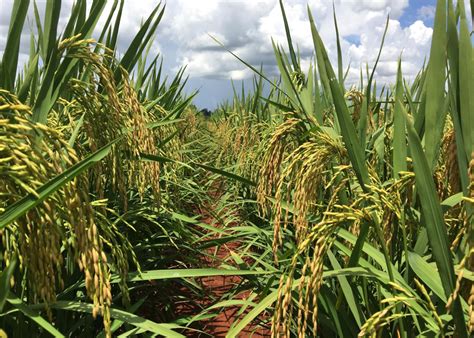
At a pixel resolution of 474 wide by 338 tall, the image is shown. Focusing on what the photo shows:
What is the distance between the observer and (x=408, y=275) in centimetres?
154

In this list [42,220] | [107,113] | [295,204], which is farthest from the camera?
[107,113]

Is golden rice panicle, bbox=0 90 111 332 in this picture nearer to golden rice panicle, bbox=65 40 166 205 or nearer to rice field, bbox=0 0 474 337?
rice field, bbox=0 0 474 337

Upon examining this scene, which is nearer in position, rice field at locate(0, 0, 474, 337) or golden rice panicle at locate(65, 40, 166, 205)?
rice field at locate(0, 0, 474, 337)

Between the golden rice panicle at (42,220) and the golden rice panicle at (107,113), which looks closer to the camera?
the golden rice panicle at (42,220)

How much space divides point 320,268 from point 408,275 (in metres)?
0.57

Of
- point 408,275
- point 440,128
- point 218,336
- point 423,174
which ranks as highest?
point 440,128

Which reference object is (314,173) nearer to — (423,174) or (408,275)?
(423,174)

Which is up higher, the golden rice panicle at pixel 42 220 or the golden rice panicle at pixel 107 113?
the golden rice panicle at pixel 107 113

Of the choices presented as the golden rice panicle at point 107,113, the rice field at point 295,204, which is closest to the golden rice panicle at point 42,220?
the rice field at point 295,204

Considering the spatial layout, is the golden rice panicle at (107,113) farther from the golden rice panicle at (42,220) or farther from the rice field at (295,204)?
the golden rice panicle at (42,220)

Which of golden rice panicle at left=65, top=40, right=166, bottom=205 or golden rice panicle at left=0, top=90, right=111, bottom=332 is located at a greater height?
golden rice panicle at left=65, top=40, right=166, bottom=205

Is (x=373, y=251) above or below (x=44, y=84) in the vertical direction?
below

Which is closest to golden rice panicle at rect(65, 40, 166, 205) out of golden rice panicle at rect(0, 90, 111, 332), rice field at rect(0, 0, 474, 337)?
rice field at rect(0, 0, 474, 337)

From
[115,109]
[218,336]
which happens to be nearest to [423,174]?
[115,109]
